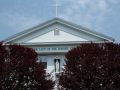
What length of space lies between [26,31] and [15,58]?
686 centimetres

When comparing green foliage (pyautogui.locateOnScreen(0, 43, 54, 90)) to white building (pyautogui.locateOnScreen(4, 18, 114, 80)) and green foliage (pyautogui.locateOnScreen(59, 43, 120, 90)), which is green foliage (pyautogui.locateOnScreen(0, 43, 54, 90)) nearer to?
green foliage (pyautogui.locateOnScreen(59, 43, 120, 90))

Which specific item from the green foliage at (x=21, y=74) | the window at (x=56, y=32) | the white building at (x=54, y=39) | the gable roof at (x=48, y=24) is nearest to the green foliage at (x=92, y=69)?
the green foliage at (x=21, y=74)

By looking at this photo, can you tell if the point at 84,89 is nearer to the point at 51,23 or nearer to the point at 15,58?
the point at 15,58

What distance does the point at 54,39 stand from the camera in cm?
3222

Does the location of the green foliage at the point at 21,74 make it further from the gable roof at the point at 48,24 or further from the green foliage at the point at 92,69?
the gable roof at the point at 48,24

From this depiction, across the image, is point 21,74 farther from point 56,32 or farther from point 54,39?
point 56,32

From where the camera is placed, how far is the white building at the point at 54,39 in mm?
31902

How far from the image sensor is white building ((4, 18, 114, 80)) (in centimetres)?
3190

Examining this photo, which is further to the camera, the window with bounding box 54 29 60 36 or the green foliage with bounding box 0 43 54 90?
the window with bounding box 54 29 60 36

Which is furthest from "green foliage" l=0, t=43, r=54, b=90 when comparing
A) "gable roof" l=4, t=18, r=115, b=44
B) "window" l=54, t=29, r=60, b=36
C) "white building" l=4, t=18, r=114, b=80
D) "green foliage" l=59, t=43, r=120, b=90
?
"window" l=54, t=29, r=60, b=36

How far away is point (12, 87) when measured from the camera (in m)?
25.1

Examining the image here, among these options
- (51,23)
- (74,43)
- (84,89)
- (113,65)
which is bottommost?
(84,89)

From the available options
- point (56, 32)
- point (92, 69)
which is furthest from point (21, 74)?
point (56, 32)

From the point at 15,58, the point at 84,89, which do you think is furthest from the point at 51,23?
the point at 84,89
